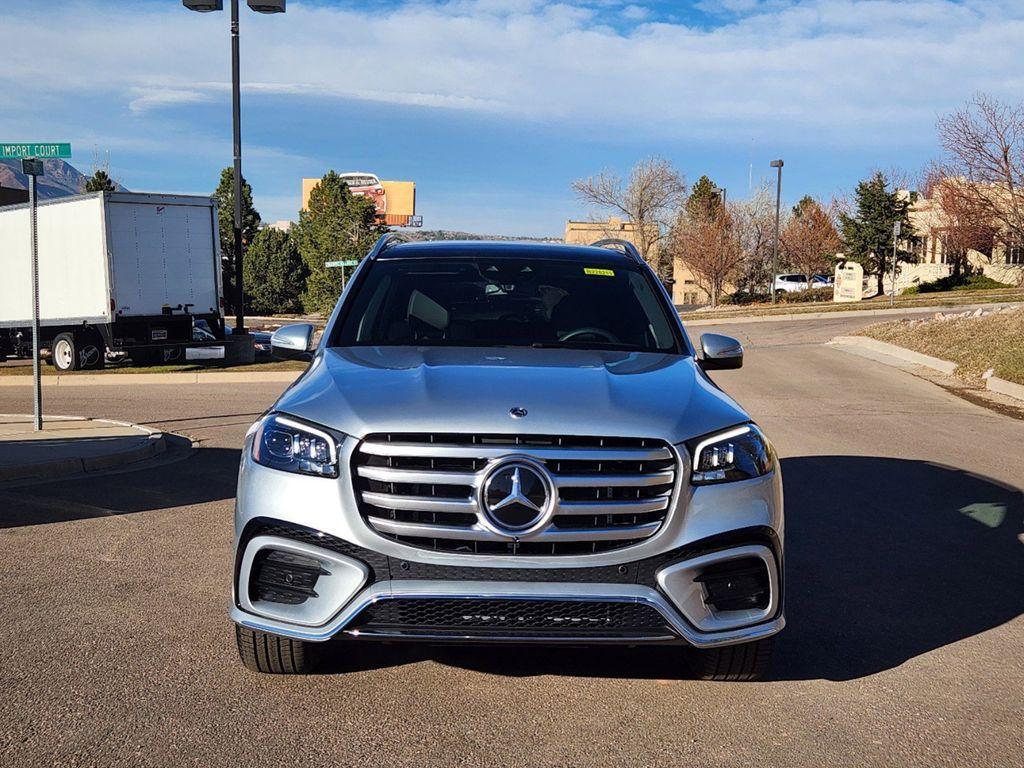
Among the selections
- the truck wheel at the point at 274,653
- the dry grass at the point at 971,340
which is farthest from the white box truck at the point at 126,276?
the truck wheel at the point at 274,653

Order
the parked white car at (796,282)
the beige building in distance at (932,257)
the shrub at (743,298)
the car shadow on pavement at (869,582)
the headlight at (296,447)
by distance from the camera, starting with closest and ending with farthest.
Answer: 1. the headlight at (296,447)
2. the car shadow on pavement at (869,582)
3. the beige building in distance at (932,257)
4. the shrub at (743,298)
5. the parked white car at (796,282)

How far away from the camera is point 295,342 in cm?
549

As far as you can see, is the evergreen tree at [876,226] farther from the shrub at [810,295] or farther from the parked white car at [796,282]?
the parked white car at [796,282]

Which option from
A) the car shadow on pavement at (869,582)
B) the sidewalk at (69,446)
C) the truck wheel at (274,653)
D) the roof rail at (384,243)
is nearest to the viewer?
the truck wheel at (274,653)

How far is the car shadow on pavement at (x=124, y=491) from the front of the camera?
7.78 m

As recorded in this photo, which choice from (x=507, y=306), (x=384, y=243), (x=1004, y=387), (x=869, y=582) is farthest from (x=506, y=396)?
(x=1004, y=387)

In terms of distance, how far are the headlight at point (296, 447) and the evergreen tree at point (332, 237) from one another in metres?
59.1

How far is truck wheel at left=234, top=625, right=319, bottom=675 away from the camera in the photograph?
13.6 ft

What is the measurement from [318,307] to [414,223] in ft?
229

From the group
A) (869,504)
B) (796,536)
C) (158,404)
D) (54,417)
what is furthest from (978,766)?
(158,404)

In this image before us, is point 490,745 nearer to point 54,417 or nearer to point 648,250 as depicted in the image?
Answer: point 54,417

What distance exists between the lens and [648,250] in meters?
65.1

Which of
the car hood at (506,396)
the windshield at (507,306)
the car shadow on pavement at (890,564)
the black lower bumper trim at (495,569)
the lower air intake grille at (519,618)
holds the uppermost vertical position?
the windshield at (507,306)

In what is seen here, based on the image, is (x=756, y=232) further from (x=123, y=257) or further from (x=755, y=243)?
(x=123, y=257)
